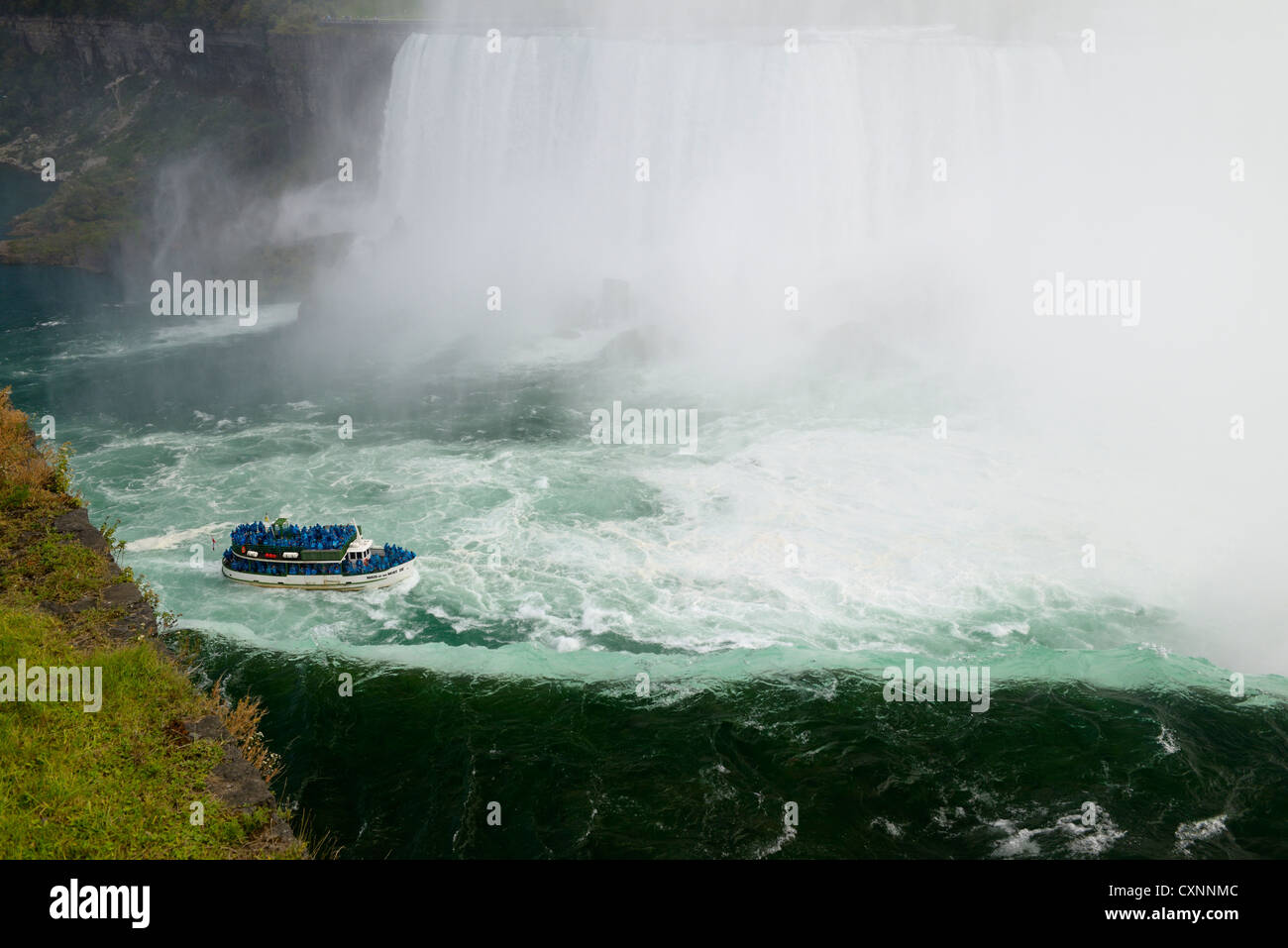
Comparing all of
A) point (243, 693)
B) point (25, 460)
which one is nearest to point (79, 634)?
point (243, 693)

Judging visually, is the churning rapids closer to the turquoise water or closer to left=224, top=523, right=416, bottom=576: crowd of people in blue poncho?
the turquoise water

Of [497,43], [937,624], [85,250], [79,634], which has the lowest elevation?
[937,624]

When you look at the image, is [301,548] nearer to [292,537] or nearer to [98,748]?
[292,537]

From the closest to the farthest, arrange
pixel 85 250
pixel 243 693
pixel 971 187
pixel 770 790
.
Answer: pixel 770 790 → pixel 243 693 → pixel 971 187 → pixel 85 250

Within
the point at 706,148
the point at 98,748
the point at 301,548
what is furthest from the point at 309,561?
the point at 706,148

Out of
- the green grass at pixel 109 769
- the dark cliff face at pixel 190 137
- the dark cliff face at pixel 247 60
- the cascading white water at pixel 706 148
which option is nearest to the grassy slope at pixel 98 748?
the green grass at pixel 109 769

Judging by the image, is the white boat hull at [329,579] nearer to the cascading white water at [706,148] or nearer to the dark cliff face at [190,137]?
the cascading white water at [706,148]
